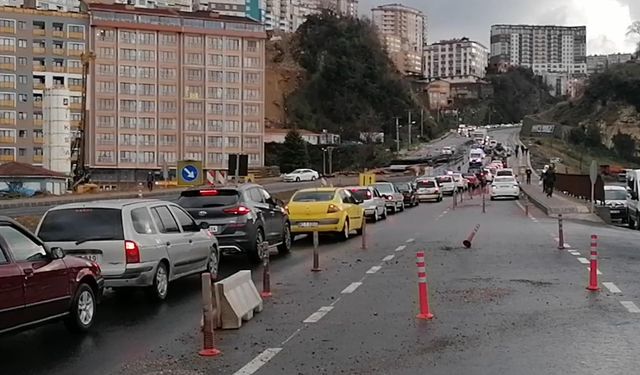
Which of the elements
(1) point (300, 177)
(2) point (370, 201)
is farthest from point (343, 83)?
(2) point (370, 201)

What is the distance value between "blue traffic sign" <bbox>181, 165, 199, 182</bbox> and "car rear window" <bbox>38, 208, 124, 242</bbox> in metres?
21.3

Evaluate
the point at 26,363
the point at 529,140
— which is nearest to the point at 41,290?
the point at 26,363

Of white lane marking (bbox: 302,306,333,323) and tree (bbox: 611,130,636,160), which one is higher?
tree (bbox: 611,130,636,160)

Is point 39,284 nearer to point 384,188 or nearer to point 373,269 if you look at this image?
point 373,269

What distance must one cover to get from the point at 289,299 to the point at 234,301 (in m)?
2.59

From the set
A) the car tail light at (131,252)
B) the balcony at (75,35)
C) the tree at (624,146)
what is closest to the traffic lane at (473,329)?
the car tail light at (131,252)

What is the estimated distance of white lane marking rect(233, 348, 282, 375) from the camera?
8016 mm

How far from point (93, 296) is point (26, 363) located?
2306 mm

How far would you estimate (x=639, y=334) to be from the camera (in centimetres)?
982

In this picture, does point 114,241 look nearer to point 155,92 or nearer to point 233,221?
point 233,221

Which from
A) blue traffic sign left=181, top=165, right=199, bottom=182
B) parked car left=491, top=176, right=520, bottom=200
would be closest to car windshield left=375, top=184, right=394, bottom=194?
blue traffic sign left=181, top=165, right=199, bottom=182

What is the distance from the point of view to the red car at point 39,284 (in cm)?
892

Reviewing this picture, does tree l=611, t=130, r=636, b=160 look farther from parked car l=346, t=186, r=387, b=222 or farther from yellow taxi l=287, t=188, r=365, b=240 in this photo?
yellow taxi l=287, t=188, r=365, b=240

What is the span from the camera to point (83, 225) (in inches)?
498
